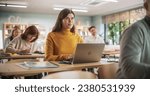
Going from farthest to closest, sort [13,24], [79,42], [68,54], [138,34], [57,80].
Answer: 1. [68,54]
2. [79,42]
3. [13,24]
4. [57,80]
5. [138,34]

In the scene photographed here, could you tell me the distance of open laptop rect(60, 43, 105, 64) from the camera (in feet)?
4.05

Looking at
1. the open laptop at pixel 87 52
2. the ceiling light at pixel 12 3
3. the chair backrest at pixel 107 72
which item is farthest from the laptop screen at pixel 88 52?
the ceiling light at pixel 12 3

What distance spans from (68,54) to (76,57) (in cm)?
11

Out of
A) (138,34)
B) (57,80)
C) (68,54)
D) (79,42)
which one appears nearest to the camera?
(138,34)

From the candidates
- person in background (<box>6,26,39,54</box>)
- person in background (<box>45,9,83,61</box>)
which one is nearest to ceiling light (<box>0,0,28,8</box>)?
person in background (<box>6,26,39,54</box>)

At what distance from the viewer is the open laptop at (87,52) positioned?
1233 mm

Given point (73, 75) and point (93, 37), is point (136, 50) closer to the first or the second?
point (73, 75)

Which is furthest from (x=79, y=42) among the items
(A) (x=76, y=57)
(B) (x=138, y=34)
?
(B) (x=138, y=34)

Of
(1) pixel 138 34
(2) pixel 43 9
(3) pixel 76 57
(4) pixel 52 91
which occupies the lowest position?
(4) pixel 52 91

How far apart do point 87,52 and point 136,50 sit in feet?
1.63

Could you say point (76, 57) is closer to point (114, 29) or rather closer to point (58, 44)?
point (58, 44)

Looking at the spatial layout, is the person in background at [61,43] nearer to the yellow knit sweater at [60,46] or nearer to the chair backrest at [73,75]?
the yellow knit sweater at [60,46]

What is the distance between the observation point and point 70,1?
1.08 meters

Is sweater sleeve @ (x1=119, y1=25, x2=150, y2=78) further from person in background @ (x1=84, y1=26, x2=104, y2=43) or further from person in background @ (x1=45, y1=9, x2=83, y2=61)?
person in background @ (x1=45, y1=9, x2=83, y2=61)
